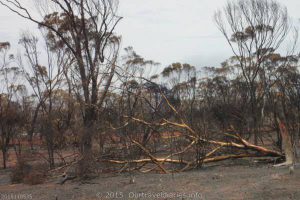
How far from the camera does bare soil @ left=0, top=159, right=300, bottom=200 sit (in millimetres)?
6973

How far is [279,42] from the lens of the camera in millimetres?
22641

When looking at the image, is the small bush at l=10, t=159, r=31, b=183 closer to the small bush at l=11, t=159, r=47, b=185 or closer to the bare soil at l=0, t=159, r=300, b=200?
the small bush at l=11, t=159, r=47, b=185

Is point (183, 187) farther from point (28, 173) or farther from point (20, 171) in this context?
point (20, 171)

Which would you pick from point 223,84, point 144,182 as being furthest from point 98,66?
point 223,84

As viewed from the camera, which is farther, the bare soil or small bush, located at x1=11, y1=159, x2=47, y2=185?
small bush, located at x1=11, y1=159, x2=47, y2=185

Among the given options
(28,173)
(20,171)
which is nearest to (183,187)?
(28,173)

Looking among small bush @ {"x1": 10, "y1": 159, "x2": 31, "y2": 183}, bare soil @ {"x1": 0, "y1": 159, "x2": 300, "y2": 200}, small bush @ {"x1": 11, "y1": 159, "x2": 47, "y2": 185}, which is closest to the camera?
bare soil @ {"x1": 0, "y1": 159, "x2": 300, "y2": 200}

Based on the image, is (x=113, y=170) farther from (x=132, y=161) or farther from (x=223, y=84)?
(x=223, y=84)

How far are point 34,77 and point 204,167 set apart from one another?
18.1 metres

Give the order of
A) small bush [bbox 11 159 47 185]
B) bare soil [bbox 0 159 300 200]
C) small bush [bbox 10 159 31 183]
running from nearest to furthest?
bare soil [bbox 0 159 300 200] → small bush [bbox 11 159 47 185] → small bush [bbox 10 159 31 183]

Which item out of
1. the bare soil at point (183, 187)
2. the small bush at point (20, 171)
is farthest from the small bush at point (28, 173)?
the bare soil at point (183, 187)

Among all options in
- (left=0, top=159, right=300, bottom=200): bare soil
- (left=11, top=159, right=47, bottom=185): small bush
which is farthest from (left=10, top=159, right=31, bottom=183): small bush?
(left=0, top=159, right=300, bottom=200): bare soil

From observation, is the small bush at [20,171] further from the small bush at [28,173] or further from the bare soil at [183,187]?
the bare soil at [183,187]

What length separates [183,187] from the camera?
811 centimetres
